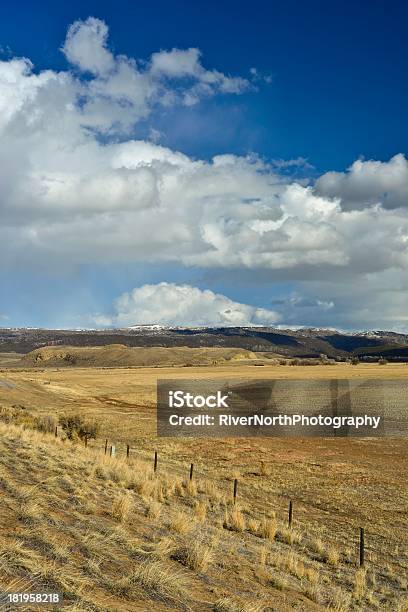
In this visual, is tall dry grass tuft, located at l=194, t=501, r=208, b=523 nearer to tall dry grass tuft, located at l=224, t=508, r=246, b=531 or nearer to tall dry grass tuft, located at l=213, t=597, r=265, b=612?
tall dry grass tuft, located at l=224, t=508, r=246, b=531

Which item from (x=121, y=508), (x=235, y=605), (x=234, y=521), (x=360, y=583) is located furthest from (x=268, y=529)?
(x=235, y=605)

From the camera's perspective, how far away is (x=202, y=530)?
15.4 metres

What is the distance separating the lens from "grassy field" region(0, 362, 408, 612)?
949 centimetres

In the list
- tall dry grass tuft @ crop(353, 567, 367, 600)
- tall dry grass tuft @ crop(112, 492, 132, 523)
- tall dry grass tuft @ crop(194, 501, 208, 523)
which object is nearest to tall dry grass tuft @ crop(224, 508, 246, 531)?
tall dry grass tuft @ crop(194, 501, 208, 523)

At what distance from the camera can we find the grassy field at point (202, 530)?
949 centimetres

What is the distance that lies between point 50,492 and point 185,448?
70.0ft

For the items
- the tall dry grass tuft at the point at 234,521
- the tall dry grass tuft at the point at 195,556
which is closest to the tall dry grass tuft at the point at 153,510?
the tall dry grass tuft at the point at 234,521

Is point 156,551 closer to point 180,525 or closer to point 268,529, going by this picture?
point 180,525

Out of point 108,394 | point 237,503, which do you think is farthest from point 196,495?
point 108,394

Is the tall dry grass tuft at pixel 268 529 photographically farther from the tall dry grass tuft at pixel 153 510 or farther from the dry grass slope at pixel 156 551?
the tall dry grass tuft at pixel 153 510

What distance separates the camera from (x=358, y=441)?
40.3 metres

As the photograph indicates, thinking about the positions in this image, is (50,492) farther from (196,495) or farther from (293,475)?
(293,475)

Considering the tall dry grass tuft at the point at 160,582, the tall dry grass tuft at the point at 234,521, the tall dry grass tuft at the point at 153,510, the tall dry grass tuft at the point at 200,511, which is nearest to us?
the tall dry grass tuft at the point at 160,582

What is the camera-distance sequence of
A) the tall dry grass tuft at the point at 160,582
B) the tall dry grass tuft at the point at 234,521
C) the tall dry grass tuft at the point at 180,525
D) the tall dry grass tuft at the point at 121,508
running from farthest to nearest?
the tall dry grass tuft at the point at 234,521, the tall dry grass tuft at the point at 180,525, the tall dry grass tuft at the point at 121,508, the tall dry grass tuft at the point at 160,582
